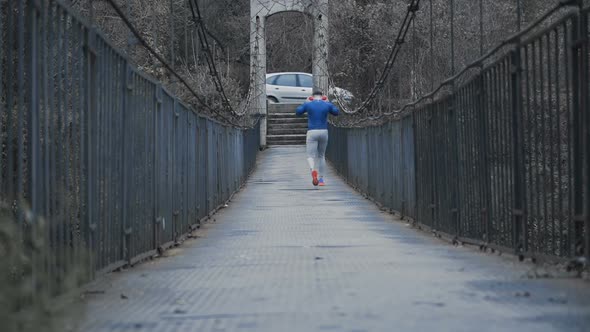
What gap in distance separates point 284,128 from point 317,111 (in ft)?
47.7

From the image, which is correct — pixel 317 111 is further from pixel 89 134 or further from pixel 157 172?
pixel 89 134

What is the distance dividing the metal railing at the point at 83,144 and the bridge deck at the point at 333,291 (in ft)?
0.94

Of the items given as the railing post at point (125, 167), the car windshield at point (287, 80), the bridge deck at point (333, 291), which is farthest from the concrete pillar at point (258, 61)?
the railing post at point (125, 167)

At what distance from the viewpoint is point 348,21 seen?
37.2 meters

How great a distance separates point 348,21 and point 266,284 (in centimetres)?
3183

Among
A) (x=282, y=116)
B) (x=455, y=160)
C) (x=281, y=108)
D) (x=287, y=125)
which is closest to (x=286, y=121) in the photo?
(x=287, y=125)

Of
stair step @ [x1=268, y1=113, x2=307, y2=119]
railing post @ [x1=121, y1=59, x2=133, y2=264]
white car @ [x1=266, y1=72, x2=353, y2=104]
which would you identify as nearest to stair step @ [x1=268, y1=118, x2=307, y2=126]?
stair step @ [x1=268, y1=113, x2=307, y2=119]

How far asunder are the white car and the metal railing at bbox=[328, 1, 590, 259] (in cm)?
2527

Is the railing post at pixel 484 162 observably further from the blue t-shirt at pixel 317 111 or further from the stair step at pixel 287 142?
the stair step at pixel 287 142

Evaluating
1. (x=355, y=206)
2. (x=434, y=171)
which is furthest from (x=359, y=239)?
(x=355, y=206)

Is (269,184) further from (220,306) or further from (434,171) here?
(220,306)

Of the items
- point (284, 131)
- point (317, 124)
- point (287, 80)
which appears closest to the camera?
point (317, 124)

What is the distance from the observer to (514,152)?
711 cm

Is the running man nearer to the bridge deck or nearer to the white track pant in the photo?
the white track pant
